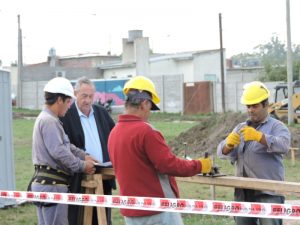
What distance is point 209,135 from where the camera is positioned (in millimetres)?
21594

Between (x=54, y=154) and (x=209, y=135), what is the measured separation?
52.3 ft

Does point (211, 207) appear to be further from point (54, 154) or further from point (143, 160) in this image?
point (54, 154)

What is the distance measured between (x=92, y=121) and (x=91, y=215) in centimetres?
96

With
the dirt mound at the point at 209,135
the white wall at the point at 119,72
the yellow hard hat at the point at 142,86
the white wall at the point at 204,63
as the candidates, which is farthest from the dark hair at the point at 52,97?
the white wall at the point at 119,72

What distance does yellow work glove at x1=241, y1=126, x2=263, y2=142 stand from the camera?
17.3 feet

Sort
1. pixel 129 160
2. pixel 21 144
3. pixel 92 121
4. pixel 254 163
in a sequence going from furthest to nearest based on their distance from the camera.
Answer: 1. pixel 21 144
2. pixel 92 121
3. pixel 254 163
4. pixel 129 160

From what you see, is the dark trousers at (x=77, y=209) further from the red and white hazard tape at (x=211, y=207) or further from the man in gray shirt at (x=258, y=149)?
the man in gray shirt at (x=258, y=149)

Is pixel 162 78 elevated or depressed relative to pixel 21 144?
elevated

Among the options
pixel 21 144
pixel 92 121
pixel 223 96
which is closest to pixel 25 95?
pixel 223 96

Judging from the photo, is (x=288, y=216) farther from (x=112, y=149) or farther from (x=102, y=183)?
(x=102, y=183)

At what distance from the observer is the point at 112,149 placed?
491cm

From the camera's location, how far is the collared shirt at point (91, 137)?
6500mm

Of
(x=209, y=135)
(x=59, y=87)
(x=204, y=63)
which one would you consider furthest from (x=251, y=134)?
(x=204, y=63)

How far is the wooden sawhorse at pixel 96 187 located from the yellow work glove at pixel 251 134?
1405 millimetres
